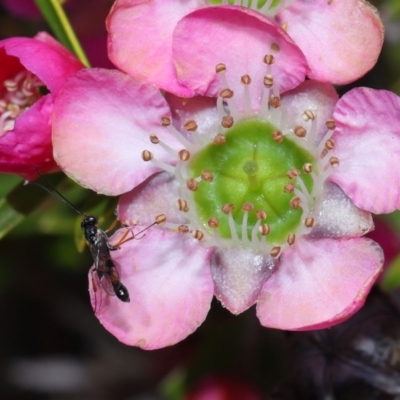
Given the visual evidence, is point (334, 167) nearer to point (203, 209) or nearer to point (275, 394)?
point (203, 209)

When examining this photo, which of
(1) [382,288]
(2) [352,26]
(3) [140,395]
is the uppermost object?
(2) [352,26]

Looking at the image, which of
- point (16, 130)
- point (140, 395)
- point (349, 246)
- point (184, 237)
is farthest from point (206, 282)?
point (140, 395)

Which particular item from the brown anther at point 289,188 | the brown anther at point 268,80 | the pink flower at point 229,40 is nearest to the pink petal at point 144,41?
the pink flower at point 229,40

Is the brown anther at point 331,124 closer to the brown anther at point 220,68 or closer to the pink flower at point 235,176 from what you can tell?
the pink flower at point 235,176

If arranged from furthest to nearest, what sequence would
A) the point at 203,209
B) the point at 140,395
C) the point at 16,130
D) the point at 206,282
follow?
1. the point at 140,395
2. the point at 203,209
3. the point at 206,282
4. the point at 16,130

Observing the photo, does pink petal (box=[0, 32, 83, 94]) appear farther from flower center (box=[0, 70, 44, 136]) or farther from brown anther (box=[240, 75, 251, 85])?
brown anther (box=[240, 75, 251, 85])

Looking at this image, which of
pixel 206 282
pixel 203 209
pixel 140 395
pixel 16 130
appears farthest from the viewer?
pixel 140 395
